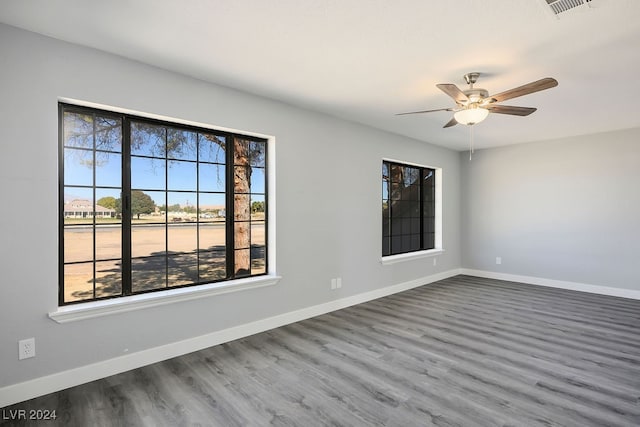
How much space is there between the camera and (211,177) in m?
3.43

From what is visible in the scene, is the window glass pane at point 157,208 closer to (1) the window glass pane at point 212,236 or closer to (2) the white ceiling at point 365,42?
(1) the window glass pane at point 212,236

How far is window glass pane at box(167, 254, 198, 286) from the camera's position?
3.18 m

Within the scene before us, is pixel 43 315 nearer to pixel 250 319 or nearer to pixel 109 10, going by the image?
pixel 250 319

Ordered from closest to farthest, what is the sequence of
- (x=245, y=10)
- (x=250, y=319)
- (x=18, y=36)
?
1. (x=245, y=10)
2. (x=18, y=36)
3. (x=250, y=319)

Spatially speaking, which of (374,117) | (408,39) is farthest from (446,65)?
(374,117)

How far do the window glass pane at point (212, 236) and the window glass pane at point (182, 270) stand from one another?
0.52 ft

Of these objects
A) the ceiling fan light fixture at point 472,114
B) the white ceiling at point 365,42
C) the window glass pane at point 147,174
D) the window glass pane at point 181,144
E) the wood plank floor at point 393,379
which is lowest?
the wood plank floor at point 393,379

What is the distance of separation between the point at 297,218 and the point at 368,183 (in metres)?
1.43

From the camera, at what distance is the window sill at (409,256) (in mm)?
5207

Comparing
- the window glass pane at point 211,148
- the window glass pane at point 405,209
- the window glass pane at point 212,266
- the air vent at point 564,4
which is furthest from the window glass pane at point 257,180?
the air vent at point 564,4

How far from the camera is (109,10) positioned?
212 centimetres

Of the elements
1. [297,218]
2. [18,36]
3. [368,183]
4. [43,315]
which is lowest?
[43,315]

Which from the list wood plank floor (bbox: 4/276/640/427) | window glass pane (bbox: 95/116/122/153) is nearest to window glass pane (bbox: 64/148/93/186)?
window glass pane (bbox: 95/116/122/153)

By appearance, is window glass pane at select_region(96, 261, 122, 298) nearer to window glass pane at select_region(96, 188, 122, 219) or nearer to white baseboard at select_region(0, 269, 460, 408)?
window glass pane at select_region(96, 188, 122, 219)
